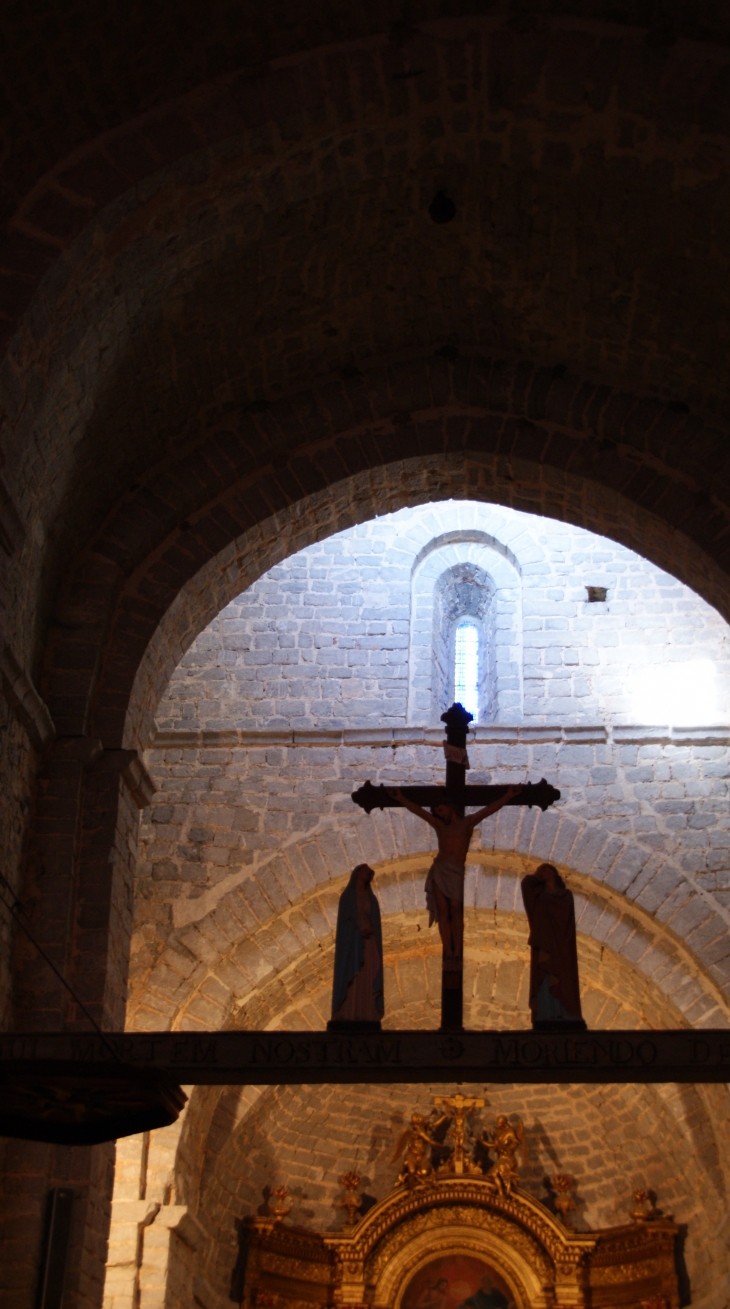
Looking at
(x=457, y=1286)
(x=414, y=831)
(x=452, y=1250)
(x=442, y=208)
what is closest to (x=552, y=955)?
(x=442, y=208)

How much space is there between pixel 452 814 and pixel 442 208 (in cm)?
358

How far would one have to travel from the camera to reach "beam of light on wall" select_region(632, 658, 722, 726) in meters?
13.4

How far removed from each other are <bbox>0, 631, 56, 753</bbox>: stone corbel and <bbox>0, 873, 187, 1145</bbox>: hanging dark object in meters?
1.94

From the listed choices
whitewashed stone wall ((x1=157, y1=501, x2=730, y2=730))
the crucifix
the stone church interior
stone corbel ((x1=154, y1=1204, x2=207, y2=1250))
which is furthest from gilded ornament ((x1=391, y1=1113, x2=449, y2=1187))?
the crucifix

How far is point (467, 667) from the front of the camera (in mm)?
14734

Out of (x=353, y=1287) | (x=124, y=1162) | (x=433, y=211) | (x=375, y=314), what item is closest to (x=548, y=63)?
(x=433, y=211)

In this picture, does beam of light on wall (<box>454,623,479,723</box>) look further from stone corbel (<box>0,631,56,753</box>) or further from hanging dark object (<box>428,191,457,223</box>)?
stone corbel (<box>0,631,56,753</box>)

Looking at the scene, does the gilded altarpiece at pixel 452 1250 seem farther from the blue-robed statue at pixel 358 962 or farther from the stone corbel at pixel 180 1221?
the blue-robed statue at pixel 358 962

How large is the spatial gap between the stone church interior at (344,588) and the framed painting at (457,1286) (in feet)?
4.69

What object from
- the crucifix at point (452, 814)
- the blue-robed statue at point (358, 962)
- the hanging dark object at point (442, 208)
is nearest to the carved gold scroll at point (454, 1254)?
the crucifix at point (452, 814)

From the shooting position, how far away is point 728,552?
8805 millimetres

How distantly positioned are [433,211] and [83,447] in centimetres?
244

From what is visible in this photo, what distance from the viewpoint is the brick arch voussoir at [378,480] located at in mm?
8961

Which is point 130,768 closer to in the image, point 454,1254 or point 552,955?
point 552,955
